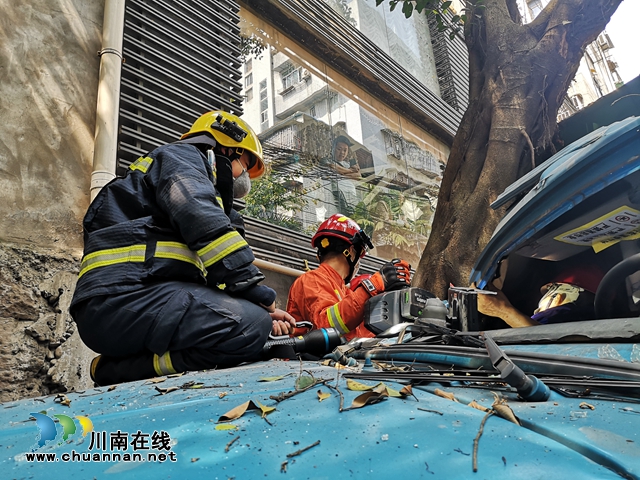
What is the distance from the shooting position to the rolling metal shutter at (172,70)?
13.1 feet

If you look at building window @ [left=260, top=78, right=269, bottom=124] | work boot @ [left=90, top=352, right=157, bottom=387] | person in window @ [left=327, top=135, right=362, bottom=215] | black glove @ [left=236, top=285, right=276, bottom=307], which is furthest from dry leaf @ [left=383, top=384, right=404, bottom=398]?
person in window @ [left=327, top=135, right=362, bottom=215]

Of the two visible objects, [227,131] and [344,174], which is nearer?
[227,131]

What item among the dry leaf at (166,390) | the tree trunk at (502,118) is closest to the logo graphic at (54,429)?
the dry leaf at (166,390)

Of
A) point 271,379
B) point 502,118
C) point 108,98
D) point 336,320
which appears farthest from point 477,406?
point 502,118

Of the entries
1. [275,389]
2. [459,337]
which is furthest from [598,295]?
[275,389]

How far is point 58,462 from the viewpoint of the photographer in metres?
0.71

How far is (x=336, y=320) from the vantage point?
3.09 metres

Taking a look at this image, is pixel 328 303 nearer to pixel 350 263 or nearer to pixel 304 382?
pixel 350 263

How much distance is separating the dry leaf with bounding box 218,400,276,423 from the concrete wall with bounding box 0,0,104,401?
2.48 metres

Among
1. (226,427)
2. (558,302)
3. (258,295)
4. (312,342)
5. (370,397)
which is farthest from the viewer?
(312,342)

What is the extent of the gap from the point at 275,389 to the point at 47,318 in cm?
245

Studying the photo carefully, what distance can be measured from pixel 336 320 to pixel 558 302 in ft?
4.88

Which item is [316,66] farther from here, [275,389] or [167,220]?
[275,389]

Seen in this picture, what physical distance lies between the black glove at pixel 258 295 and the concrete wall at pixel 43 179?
144cm
